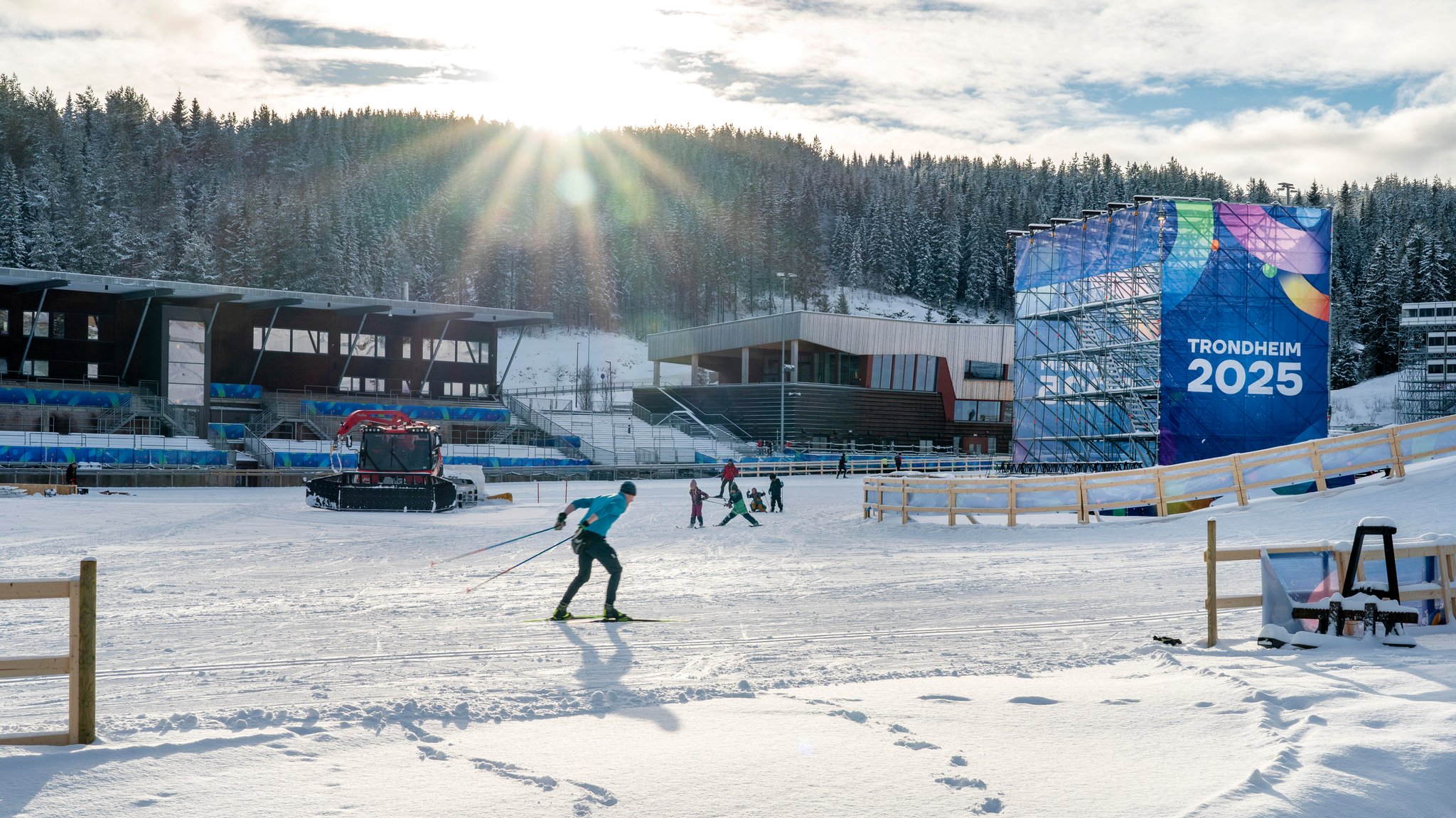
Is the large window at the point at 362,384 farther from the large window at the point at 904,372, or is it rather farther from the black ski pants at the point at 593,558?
the black ski pants at the point at 593,558

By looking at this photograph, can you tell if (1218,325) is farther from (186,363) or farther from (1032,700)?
(186,363)

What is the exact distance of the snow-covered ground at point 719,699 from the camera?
17.7ft

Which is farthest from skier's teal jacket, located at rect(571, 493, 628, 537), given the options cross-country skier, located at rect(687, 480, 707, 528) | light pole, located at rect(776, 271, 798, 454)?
light pole, located at rect(776, 271, 798, 454)

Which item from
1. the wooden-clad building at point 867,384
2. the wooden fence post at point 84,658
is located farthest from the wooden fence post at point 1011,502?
the wooden-clad building at point 867,384

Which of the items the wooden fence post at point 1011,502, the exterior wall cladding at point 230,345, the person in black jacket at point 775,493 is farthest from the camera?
the exterior wall cladding at point 230,345

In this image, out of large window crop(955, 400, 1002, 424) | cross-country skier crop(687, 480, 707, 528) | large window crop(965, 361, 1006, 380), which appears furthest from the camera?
large window crop(965, 361, 1006, 380)

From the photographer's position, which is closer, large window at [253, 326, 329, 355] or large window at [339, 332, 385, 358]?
large window at [253, 326, 329, 355]

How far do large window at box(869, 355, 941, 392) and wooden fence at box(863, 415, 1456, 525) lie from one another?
45.0 metres

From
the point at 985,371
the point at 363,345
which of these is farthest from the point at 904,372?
the point at 363,345

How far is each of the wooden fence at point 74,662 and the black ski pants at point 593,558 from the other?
18.1 feet

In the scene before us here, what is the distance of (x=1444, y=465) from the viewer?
20500 mm

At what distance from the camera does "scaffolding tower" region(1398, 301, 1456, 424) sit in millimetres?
78875

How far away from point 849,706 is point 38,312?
51.8 metres

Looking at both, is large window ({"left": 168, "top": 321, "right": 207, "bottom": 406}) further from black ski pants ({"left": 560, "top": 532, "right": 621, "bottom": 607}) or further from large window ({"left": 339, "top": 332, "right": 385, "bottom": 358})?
black ski pants ({"left": 560, "top": 532, "right": 621, "bottom": 607})
